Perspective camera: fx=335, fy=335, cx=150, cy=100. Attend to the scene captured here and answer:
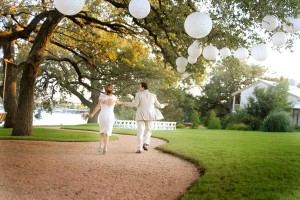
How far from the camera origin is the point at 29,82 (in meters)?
11.8

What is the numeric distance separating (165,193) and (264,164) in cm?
258

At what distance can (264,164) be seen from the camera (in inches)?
247

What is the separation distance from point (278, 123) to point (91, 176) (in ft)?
36.3

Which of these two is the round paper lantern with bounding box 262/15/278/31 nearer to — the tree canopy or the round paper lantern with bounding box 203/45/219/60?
the tree canopy

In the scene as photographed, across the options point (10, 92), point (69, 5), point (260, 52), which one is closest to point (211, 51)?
point (260, 52)

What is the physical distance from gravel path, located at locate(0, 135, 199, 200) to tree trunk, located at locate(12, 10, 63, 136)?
3.98 metres

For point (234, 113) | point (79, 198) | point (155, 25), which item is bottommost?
point (79, 198)

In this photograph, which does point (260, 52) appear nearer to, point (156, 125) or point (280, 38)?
point (280, 38)

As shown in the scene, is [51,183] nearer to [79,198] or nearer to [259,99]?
[79,198]

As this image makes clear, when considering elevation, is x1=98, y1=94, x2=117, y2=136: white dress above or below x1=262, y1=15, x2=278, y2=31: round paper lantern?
below

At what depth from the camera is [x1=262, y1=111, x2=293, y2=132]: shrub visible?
45.0 feet

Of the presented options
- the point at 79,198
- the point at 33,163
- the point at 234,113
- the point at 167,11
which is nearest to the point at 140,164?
the point at 33,163

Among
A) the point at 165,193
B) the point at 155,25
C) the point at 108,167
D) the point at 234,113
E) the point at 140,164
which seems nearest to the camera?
the point at 165,193

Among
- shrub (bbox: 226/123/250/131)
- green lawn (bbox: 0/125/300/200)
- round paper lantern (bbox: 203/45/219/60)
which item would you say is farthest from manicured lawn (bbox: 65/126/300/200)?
shrub (bbox: 226/123/250/131)
